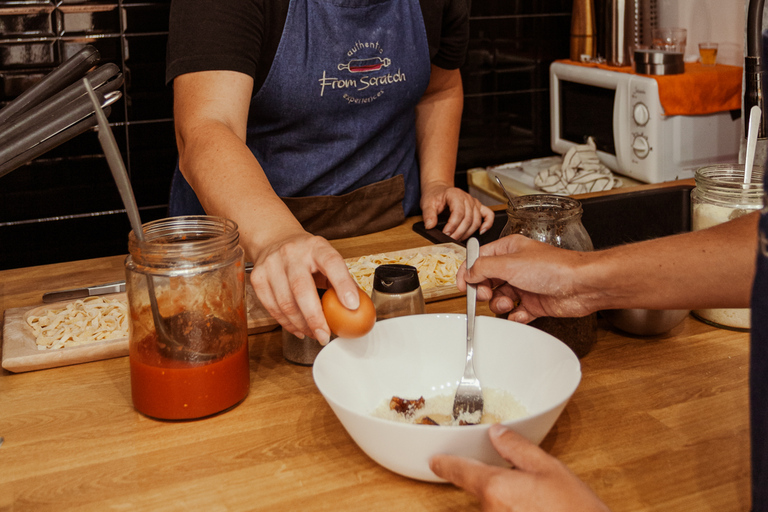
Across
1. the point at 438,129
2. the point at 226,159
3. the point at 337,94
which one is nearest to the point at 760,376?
the point at 226,159

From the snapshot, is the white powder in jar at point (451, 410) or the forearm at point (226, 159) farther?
the forearm at point (226, 159)

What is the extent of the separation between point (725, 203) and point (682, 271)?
0.30 m

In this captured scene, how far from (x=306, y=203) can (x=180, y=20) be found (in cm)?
50

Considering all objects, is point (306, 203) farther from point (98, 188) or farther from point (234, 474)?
point (98, 188)

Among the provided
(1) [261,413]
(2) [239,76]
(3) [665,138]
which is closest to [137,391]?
(1) [261,413]

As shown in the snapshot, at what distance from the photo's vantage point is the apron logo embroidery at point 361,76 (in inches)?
60.7

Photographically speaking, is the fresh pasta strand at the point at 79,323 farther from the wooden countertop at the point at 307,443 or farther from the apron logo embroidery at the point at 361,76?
the apron logo embroidery at the point at 361,76

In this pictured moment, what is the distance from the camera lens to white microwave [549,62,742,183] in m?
2.16

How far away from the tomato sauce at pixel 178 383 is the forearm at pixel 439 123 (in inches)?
43.1

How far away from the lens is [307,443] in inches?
32.6

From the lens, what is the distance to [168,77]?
1294mm

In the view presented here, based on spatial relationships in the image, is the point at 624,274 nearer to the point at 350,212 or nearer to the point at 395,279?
the point at 395,279

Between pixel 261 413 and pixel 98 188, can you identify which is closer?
pixel 261 413

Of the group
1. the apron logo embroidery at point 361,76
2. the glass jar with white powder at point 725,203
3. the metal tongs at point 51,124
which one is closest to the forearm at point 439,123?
the apron logo embroidery at point 361,76
